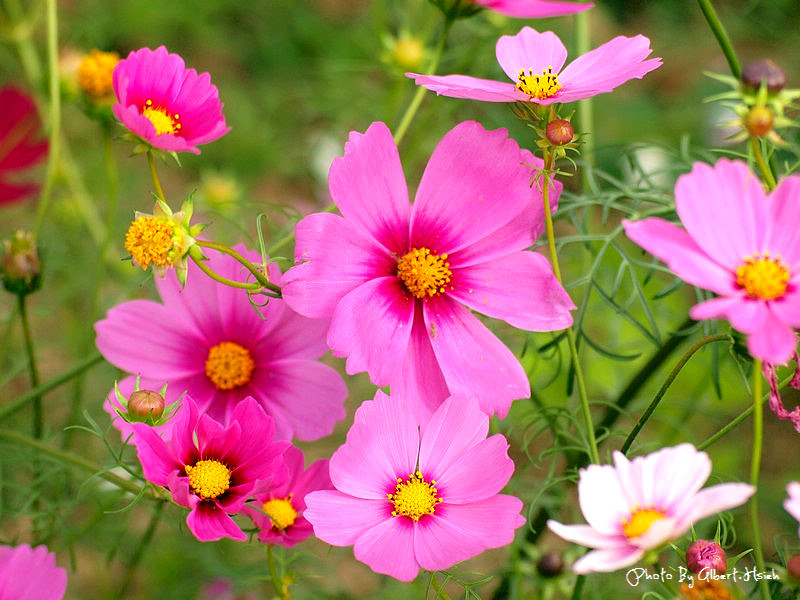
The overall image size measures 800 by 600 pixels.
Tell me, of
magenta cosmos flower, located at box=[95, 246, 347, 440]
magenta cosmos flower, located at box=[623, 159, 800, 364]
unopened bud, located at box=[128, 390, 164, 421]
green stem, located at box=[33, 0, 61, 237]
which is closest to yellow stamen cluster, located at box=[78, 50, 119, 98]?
green stem, located at box=[33, 0, 61, 237]

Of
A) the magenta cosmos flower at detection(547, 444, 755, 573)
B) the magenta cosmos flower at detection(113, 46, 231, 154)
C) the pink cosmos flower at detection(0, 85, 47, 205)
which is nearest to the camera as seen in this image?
the magenta cosmos flower at detection(547, 444, 755, 573)

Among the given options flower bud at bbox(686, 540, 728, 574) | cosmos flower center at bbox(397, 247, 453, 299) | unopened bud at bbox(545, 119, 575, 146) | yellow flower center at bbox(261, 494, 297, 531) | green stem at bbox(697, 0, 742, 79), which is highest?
green stem at bbox(697, 0, 742, 79)

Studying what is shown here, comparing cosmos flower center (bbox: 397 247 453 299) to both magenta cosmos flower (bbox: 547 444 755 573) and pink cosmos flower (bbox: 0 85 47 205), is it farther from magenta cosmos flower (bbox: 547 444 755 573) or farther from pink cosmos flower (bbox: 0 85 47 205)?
pink cosmos flower (bbox: 0 85 47 205)

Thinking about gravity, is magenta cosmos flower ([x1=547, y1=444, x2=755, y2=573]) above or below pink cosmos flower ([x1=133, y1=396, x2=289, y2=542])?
above

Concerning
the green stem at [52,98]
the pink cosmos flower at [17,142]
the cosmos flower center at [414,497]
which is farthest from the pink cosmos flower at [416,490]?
the pink cosmos flower at [17,142]

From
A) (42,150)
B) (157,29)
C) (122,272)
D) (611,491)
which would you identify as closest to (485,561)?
(122,272)

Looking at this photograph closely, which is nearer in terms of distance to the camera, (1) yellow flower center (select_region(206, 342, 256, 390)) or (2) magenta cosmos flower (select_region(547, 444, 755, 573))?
(2) magenta cosmos flower (select_region(547, 444, 755, 573))
